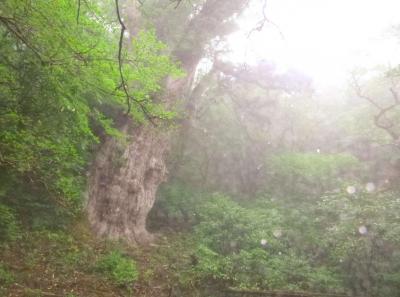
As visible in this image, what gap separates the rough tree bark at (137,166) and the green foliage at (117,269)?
1.59 metres

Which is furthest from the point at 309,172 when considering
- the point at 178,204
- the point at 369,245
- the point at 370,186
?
the point at 369,245

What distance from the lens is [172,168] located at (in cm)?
1569

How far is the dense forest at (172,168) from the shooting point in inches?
247

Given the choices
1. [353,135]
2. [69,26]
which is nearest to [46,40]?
[69,26]

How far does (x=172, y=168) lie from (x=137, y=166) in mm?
4096

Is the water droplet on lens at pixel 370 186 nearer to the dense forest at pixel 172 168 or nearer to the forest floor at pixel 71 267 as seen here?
the dense forest at pixel 172 168

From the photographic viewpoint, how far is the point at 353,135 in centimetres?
1716

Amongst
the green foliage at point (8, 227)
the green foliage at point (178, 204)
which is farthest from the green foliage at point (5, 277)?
the green foliage at point (178, 204)

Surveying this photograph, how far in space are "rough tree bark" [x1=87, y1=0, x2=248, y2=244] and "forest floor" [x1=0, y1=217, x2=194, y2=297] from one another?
65 centimetres

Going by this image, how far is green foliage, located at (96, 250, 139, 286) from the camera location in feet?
28.3

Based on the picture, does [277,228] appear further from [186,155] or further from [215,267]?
[186,155]

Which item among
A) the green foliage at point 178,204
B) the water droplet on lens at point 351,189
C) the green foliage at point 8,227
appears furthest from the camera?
the green foliage at point 178,204

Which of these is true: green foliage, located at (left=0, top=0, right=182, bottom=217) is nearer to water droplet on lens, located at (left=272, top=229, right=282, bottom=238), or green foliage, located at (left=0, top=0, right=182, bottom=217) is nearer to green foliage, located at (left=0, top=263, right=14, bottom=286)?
green foliage, located at (left=0, top=263, right=14, bottom=286)

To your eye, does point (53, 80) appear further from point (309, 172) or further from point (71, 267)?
point (309, 172)
